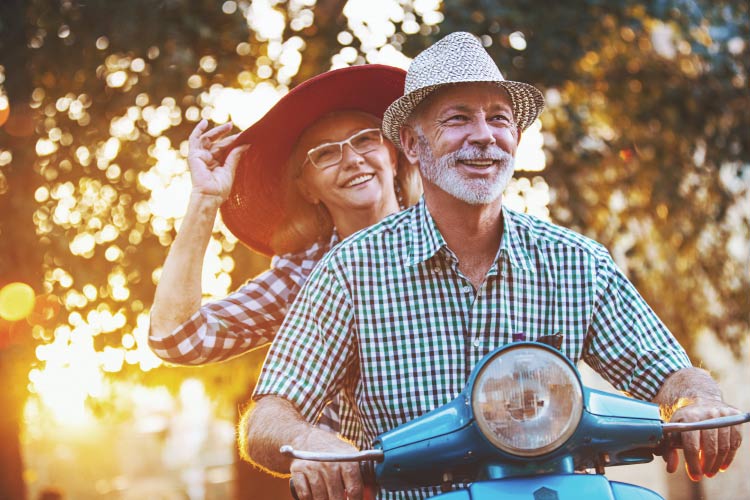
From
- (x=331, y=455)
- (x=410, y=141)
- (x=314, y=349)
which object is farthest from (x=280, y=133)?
(x=331, y=455)

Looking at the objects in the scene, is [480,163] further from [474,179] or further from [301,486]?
[301,486]

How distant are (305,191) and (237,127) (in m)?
2.82

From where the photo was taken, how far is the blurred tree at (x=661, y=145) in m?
7.02

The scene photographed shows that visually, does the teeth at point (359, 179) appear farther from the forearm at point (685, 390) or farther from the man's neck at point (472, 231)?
the forearm at point (685, 390)

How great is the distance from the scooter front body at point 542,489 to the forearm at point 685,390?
43cm

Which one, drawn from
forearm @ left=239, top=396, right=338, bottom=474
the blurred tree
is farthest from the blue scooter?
the blurred tree

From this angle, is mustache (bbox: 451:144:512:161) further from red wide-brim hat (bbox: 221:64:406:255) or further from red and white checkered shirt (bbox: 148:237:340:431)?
red and white checkered shirt (bbox: 148:237:340:431)

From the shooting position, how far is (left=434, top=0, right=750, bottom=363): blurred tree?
7023 millimetres

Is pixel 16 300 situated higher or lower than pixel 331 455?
higher

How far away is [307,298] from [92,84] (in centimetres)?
479

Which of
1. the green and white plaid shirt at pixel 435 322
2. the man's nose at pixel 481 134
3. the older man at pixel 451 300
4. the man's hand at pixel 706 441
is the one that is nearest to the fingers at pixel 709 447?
the man's hand at pixel 706 441

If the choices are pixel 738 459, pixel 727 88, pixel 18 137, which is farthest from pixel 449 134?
pixel 738 459

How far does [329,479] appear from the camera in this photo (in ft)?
5.60

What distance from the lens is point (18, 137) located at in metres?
6.54
